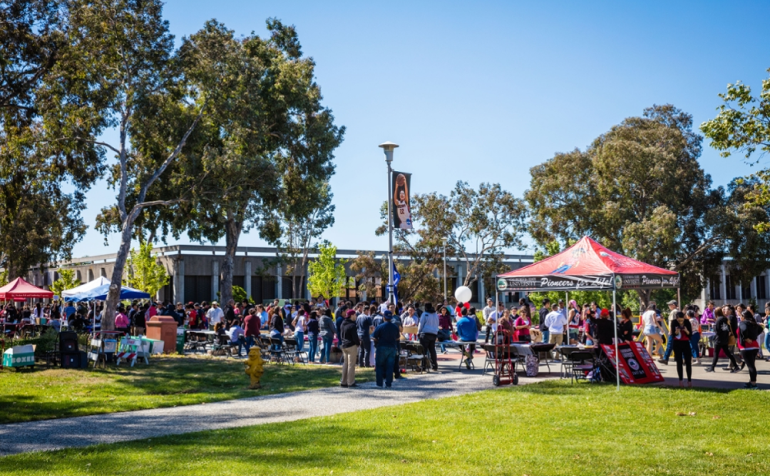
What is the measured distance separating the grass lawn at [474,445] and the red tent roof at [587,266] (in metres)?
3.54

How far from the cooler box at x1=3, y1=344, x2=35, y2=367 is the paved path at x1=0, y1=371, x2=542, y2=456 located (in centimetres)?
807

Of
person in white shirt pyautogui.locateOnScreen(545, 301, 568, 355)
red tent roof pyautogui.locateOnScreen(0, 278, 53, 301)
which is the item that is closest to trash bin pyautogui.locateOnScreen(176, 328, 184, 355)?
red tent roof pyautogui.locateOnScreen(0, 278, 53, 301)

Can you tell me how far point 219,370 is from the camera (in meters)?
19.7

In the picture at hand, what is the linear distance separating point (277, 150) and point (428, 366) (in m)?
23.6

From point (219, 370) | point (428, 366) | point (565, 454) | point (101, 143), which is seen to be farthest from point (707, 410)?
point (101, 143)

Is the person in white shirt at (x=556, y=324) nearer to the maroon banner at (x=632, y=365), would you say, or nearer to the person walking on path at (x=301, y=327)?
the maroon banner at (x=632, y=365)

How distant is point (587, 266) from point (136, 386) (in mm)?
10713

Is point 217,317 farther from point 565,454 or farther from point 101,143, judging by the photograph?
point 565,454

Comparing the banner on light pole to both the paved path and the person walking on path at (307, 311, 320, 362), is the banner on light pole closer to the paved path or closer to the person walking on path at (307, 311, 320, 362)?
the person walking on path at (307, 311, 320, 362)

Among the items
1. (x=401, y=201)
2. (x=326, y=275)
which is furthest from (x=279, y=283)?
(x=401, y=201)

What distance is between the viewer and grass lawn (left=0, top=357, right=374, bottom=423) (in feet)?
44.0

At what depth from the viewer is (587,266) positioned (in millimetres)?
15633

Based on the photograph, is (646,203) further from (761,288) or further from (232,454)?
(232,454)

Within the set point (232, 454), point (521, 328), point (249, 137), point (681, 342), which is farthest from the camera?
point (249, 137)
